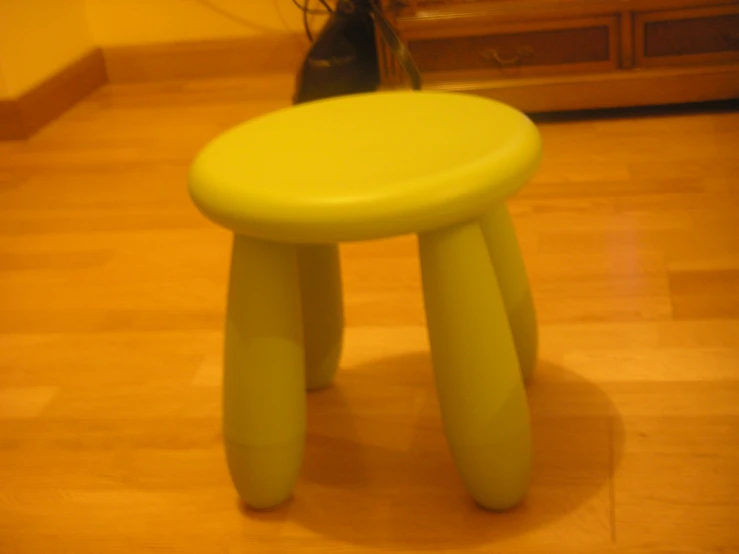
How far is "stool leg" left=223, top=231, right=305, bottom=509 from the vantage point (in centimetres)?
84

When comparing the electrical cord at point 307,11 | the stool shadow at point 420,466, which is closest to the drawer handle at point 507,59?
the electrical cord at point 307,11

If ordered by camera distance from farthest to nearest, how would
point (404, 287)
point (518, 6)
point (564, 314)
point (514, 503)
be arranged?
point (518, 6) → point (404, 287) → point (564, 314) → point (514, 503)

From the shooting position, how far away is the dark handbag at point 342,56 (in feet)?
6.46

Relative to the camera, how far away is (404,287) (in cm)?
135

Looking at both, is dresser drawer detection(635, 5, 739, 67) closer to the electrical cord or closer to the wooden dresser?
the wooden dresser

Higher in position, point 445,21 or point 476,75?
point 445,21

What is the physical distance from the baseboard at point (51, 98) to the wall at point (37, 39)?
0.07 ft

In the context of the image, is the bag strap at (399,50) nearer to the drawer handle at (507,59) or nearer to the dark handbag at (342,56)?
the dark handbag at (342,56)

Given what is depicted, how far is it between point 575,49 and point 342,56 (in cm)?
47

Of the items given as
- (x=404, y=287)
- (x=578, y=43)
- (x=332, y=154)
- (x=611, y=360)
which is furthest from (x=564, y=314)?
(x=578, y=43)

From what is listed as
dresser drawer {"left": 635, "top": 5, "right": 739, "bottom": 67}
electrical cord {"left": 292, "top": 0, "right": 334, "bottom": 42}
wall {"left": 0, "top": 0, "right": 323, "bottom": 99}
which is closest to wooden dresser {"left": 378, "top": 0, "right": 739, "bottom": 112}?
dresser drawer {"left": 635, "top": 5, "right": 739, "bottom": 67}

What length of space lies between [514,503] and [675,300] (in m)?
0.47

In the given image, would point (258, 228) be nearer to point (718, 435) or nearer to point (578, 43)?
point (718, 435)

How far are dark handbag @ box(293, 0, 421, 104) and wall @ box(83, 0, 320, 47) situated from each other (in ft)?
1.53
